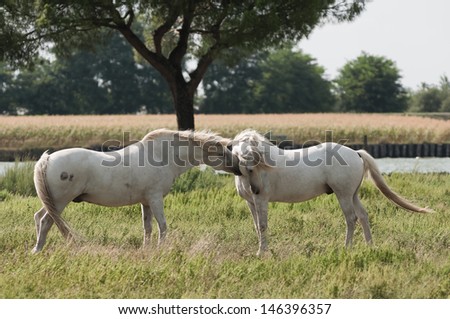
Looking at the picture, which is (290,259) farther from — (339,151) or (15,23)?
(15,23)

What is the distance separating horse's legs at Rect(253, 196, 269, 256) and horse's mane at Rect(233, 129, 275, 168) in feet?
1.43

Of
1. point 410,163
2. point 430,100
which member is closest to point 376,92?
point 430,100

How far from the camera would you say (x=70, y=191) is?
9.15 meters

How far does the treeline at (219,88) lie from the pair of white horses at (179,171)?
63351mm

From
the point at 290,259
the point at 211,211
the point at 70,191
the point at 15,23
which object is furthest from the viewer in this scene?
the point at 15,23

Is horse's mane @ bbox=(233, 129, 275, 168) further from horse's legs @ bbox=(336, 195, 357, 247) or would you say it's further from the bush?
the bush

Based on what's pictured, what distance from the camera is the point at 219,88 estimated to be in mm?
85812

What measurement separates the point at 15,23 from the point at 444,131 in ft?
71.1

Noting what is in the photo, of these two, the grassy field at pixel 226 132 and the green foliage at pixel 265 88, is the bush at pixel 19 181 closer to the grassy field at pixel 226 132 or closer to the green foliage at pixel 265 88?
the grassy field at pixel 226 132

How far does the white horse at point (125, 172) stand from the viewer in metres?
9.07

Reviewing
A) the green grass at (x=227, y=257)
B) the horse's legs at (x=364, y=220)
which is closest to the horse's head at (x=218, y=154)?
the green grass at (x=227, y=257)

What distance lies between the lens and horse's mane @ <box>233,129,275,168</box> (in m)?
9.33
